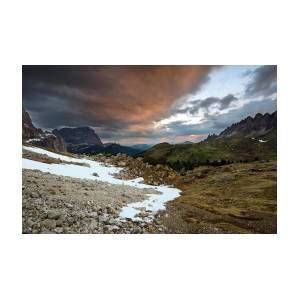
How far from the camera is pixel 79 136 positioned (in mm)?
6387

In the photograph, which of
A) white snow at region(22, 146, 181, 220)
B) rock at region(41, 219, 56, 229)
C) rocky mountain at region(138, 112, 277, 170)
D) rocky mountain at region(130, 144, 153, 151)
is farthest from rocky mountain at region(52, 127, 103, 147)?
rock at region(41, 219, 56, 229)

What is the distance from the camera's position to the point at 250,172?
247 inches

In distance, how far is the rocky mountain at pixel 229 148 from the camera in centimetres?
616

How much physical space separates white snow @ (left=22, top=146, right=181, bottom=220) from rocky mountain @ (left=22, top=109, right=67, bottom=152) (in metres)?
0.12

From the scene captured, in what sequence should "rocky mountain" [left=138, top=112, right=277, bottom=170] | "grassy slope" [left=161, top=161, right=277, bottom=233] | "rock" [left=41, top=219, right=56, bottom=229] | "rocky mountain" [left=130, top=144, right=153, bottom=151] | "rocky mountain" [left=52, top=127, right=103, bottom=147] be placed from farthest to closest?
"rocky mountain" [left=130, top=144, right=153, bottom=151] < "rocky mountain" [left=52, top=127, right=103, bottom=147] < "rocky mountain" [left=138, top=112, right=277, bottom=170] < "grassy slope" [left=161, top=161, right=277, bottom=233] < "rock" [left=41, top=219, right=56, bottom=229]

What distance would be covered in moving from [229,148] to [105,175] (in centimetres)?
255

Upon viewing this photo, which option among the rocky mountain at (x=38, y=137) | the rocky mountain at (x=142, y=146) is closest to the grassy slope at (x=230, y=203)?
the rocky mountain at (x=142, y=146)

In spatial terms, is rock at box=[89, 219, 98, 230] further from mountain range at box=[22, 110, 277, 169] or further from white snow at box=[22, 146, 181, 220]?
mountain range at box=[22, 110, 277, 169]

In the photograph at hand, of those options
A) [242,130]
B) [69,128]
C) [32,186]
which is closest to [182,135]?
[242,130]

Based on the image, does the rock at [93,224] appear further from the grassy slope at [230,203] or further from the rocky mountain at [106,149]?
the rocky mountain at [106,149]

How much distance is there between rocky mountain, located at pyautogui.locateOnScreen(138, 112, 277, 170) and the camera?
6.16m
